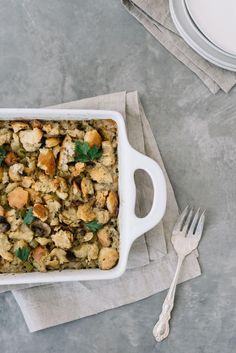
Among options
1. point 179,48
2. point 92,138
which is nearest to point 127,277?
point 92,138

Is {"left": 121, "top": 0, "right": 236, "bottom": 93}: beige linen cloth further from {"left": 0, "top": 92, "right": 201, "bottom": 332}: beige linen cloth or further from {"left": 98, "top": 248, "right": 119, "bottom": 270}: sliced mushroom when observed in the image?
{"left": 98, "top": 248, "right": 119, "bottom": 270}: sliced mushroom

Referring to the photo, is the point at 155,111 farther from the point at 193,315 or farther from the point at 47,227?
the point at 193,315

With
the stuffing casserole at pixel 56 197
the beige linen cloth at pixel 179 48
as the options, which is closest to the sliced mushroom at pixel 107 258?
the stuffing casserole at pixel 56 197

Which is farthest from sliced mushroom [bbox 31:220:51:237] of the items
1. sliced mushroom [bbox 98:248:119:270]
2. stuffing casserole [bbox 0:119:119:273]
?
sliced mushroom [bbox 98:248:119:270]

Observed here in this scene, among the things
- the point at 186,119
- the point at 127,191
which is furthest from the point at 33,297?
the point at 186,119

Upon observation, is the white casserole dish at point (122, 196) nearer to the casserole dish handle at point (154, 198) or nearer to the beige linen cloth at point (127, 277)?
the casserole dish handle at point (154, 198)

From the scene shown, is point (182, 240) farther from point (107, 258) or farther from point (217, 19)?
point (217, 19)

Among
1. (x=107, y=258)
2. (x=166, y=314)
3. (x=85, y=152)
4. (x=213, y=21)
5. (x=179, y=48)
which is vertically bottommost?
(x=166, y=314)
